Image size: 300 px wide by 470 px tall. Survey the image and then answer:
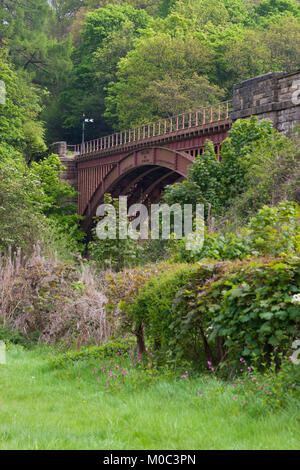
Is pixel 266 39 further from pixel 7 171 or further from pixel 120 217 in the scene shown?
pixel 120 217

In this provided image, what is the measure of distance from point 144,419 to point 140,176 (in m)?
30.2

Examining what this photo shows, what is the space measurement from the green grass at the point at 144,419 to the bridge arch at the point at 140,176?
69.4 feet

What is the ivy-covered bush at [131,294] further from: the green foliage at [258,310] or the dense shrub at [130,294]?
the green foliage at [258,310]

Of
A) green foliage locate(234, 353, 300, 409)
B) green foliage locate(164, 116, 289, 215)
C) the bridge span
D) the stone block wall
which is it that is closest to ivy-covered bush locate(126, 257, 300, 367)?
green foliage locate(234, 353, 300, 409)

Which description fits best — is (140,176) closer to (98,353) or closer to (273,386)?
(98,353)

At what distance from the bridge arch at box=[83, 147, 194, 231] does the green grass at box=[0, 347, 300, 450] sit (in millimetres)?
21148

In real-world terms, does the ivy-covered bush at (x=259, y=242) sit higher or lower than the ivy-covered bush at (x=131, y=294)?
higher

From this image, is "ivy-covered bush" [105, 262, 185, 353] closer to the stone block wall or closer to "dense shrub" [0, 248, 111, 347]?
"dense shrub" [0, 248, 111, 347]

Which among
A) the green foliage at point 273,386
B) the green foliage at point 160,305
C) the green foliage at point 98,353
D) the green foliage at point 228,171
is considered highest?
the green foliage at point 228,171

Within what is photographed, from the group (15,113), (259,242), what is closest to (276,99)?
(259,242)

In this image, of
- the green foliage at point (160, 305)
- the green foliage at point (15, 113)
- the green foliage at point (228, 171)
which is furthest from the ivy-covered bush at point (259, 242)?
the green foliage at point (15, 113)

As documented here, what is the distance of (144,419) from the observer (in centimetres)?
455

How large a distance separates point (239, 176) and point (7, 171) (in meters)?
9.16

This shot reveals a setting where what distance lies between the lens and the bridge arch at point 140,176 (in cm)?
2827
